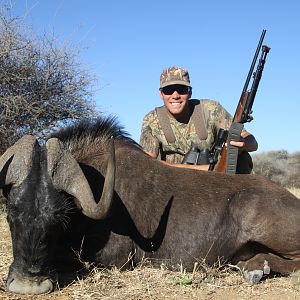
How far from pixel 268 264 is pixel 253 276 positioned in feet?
1.14

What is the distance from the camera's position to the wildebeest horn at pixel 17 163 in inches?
159

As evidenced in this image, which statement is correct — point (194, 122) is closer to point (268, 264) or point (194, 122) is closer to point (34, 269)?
point (268, 264)

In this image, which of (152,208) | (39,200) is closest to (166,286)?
(152,208)

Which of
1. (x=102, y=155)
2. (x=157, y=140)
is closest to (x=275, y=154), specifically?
(x=157, y=140)

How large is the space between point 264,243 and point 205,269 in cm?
59

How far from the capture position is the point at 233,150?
19.1 feet

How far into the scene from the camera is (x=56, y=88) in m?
11.1

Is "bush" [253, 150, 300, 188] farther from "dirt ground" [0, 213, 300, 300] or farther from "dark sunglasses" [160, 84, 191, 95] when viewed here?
"dirt ground" [0, 213, 300, 300]

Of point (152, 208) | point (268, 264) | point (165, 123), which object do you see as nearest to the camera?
point (268, 264)

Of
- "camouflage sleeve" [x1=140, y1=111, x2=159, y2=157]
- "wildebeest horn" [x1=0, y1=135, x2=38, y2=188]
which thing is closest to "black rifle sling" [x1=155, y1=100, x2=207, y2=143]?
"camouflage sleeve" [x1=140, y1=111, x2=159, y2=157]

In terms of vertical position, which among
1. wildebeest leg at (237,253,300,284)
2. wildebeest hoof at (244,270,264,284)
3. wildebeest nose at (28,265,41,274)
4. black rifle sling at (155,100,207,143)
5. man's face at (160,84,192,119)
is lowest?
wildebeest hoof at (244,270,264,284)

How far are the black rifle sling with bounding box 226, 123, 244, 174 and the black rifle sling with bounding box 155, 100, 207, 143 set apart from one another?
869mm

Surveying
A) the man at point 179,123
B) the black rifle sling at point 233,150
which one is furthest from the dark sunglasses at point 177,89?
the black rifle sling at point 233,150

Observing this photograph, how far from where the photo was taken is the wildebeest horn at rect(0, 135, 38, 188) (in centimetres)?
403
